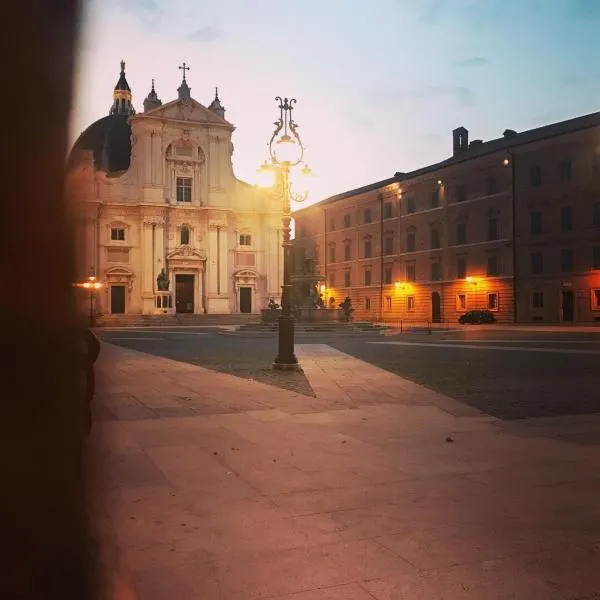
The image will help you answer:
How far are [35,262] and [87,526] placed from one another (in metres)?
1.80

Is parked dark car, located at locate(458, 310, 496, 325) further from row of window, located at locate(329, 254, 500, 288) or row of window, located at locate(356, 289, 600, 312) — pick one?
row of window, located at locate(329, 254, 500, 288)

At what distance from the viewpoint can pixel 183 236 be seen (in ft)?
216

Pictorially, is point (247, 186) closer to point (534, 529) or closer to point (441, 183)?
point (441, 183)

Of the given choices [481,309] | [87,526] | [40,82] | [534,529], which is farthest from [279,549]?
[481,309]

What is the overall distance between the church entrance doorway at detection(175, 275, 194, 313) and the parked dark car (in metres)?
26.5

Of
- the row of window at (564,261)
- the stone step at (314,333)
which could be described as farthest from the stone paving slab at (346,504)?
the row of window at (564,261)

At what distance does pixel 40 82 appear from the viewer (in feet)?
14.9

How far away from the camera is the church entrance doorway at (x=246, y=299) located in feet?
223

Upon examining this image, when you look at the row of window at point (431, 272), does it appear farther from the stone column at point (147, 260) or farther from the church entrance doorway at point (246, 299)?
the stone column at point (147, 260)

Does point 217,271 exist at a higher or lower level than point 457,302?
higher

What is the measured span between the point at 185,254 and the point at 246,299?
776 cm

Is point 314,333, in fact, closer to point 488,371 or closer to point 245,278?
point 488,371

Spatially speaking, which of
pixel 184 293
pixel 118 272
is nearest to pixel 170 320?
pixel 118 272

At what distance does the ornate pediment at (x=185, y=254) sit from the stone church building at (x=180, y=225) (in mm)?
97
